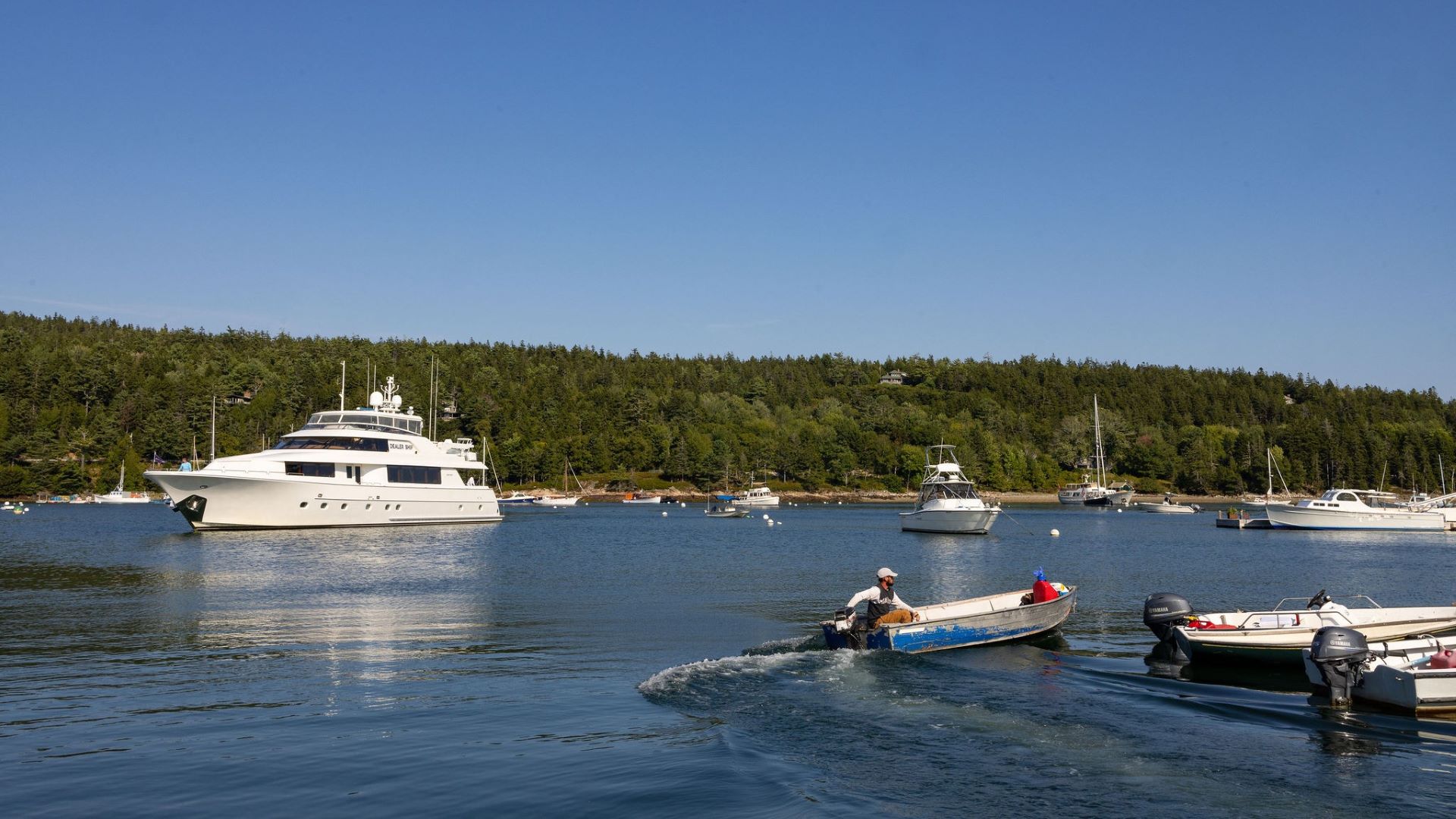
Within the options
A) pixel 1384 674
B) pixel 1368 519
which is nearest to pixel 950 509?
pixel 1368 519

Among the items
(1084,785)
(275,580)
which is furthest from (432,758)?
(275,580)

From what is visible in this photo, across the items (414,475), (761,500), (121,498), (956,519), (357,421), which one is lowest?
(761,500)

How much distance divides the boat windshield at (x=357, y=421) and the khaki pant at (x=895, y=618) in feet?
178

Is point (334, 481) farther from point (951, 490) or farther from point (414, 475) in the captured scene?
point (951, 490)

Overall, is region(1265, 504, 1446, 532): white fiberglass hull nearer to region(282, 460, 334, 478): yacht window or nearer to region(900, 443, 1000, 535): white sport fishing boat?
region(900, 443, 1000, 535): white sport fishing boat

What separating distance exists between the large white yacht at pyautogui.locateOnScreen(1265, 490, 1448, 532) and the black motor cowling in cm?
7748

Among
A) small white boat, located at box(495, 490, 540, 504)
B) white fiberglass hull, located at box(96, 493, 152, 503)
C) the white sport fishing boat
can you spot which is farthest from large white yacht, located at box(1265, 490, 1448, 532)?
white fiberglass hull, located at box(96, 493, 152, 503)

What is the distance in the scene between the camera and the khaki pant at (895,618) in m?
23.9

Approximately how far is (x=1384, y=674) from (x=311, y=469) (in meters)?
64.7

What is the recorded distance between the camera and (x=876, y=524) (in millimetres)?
100500

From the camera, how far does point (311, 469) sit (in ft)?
221

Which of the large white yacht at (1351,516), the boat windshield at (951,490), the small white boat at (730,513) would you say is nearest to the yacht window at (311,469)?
the boat windshield at (951,490)

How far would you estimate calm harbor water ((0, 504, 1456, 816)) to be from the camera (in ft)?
44.1

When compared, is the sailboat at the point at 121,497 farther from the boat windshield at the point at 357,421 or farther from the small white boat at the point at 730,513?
the boat windshield at the point at 357,421
